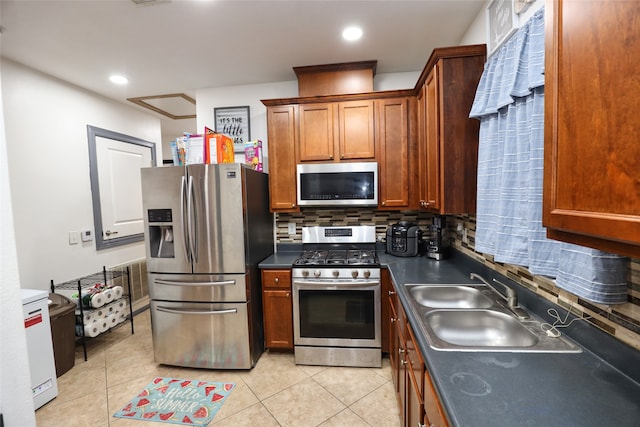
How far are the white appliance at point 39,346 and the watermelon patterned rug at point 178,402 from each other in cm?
58

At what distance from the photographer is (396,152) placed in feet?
7.95

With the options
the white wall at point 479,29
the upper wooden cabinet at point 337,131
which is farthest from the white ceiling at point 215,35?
the upper wooden cabinet at point 337,131

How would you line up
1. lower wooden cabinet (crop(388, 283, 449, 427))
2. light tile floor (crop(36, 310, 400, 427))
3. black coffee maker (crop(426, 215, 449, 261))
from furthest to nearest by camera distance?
black coffee maker (crop(426, 215, 449, 261))
light tile floor (crop(36, 310, 400, 427))
lower wooden cabinet (crop(388, 283, 449, 427))

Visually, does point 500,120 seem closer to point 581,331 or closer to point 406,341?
point 581,331


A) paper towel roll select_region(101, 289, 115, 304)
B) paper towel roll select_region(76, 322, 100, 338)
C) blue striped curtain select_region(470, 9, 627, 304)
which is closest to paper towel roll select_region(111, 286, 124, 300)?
paper towel roll select_region(101, 289, 115, 304)

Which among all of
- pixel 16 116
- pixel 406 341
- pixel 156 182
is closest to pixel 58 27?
pixel 16 116

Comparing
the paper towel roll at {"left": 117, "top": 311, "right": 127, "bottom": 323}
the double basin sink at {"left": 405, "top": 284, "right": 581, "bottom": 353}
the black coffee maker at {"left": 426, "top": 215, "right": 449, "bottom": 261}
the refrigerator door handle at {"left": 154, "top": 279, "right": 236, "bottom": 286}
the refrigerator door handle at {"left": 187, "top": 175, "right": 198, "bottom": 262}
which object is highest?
the refrigerator door handle at {"left": 187, "top": 175, "right": 198, "bottom": 262}

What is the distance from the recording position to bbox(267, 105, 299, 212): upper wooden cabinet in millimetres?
2525

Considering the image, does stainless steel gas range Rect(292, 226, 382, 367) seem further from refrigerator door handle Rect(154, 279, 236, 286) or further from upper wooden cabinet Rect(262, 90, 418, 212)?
upper wooden cabinet Rect(262, 90, 418, 212)

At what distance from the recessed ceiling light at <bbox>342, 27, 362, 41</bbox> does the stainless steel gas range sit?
175 cm

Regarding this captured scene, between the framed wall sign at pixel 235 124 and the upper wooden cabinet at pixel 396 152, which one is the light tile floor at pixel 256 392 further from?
the framed wall sign at pixel 235 124

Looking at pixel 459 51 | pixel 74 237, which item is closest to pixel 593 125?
pixel 459 51

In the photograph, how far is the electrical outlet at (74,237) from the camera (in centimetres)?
274

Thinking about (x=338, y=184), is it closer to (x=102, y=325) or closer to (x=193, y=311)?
(x=193, y=311)
